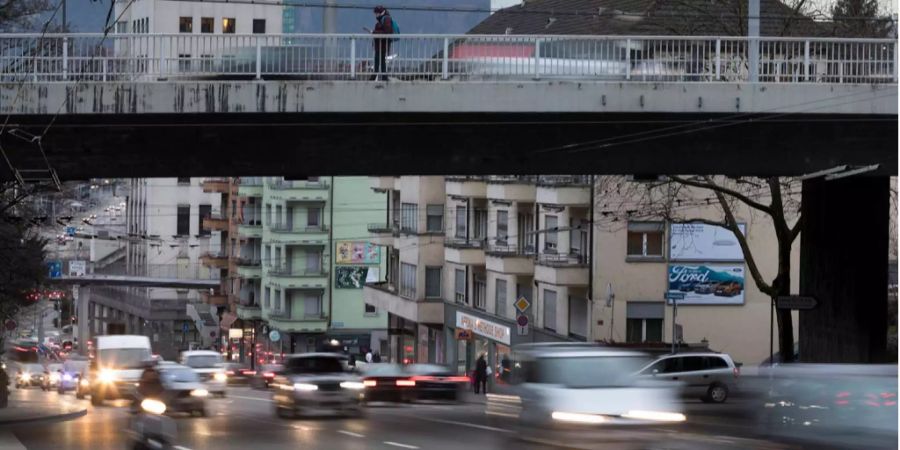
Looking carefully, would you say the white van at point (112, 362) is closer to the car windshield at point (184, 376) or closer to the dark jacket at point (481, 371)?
the dark jacket at point (481, 371)

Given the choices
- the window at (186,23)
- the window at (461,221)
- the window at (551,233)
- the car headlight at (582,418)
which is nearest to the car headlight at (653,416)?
the car headlight at (582,418)

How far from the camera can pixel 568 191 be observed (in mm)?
56781

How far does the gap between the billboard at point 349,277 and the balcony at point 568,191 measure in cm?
3187

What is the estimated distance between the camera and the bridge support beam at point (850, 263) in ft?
124

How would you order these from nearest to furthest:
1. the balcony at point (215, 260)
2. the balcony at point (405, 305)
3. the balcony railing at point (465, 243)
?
the balcony railing at point (465, 243) → the balcony at point (405, 305) → the balcony at point (215, 260)

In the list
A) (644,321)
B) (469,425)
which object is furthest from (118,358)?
(469,425)

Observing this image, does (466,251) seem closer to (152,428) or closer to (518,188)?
(518,188)

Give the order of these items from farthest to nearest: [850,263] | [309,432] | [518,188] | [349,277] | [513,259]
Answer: [349,277] < [513,259] < [518,188] < [850,263] < [309,432]

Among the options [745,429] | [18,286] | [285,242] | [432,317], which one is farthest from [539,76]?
[285,242]

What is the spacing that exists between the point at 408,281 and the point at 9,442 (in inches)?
1751

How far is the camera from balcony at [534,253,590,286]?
56812mm

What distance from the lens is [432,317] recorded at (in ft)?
233

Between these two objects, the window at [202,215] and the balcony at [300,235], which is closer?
the balcony at [300,235]

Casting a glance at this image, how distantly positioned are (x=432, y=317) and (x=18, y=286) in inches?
830
